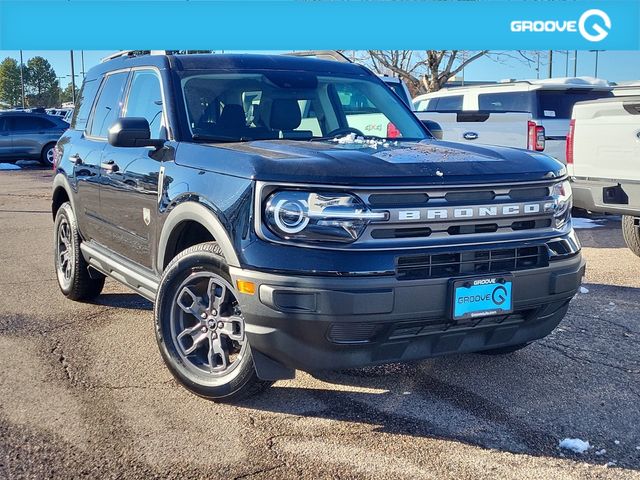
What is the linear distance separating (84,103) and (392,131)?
8.79 ft

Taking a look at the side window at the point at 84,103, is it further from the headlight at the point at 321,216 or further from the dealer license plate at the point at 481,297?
the dealer license plate at the point at 481,297

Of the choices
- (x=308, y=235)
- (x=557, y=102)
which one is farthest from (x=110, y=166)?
(x=557, y=102)

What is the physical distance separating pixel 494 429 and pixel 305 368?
3.31ft

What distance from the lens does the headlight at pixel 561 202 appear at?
12.8ft

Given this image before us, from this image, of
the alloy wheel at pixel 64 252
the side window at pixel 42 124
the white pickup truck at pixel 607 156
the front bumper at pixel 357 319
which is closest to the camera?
the front bumper at pixel 357 319

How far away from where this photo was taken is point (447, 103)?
1441cm

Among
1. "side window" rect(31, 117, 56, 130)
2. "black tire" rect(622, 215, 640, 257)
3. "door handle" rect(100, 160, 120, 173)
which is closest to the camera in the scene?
"door handle" rect(100, 160, 120, 173)

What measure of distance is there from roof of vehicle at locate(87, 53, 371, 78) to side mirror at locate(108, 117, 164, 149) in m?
0.57

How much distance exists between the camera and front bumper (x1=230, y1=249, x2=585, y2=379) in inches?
129

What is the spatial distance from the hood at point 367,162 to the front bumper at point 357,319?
1.52 feet

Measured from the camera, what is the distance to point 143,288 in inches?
183

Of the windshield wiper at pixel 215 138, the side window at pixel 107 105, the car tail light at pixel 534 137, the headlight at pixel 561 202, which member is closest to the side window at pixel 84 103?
the side window at pixel 107 105

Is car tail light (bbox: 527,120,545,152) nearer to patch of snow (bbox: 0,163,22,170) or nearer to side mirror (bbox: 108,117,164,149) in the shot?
side mirror (bbox: 108,117,164,149)

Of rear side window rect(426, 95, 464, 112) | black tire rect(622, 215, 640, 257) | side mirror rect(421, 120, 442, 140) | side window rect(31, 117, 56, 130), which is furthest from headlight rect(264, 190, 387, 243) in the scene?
side window rect(31, 117, 56, 130)
